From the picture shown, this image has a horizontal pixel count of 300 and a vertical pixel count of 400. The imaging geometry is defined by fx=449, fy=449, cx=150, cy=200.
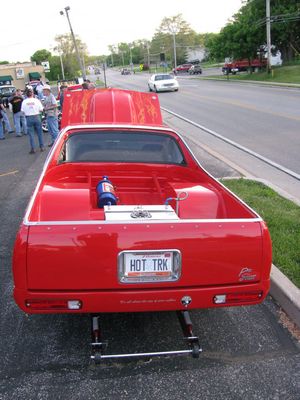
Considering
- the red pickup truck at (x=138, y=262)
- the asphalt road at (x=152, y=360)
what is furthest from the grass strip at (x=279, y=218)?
the red pickup truck at (x=138, y=262)

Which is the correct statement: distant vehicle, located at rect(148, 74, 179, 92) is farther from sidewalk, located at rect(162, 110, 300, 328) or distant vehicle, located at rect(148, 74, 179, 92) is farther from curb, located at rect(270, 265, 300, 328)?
curb, located at rect(270, 265, 300, 328)

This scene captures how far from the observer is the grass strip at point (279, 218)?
455cm

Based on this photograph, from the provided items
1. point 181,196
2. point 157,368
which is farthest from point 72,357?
point 181,196

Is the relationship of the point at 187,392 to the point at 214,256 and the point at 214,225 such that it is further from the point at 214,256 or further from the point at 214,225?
the point at 214,225

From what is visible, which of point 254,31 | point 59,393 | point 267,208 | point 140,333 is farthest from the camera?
point 254,31

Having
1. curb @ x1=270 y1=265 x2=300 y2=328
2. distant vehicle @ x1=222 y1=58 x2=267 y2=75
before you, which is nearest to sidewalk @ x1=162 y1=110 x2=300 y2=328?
curb @ x1=270 y1=265 x2=300 y2=328

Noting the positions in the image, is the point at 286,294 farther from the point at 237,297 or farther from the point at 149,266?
the point at 149,266

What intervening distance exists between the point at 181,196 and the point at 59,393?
1.98 meters

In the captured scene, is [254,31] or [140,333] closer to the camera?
[140,333]

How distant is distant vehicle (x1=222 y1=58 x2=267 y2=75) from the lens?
5395cm

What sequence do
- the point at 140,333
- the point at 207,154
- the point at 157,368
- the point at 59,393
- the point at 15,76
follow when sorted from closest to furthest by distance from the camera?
the point at 59,393, the point at 157,368, the point at 140,333, the point at 207,154, the point at 15,76

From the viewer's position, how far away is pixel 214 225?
3.09m

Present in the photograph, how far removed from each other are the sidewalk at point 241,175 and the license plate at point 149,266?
1.36 meters

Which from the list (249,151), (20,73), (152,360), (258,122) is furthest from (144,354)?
(20,73)
